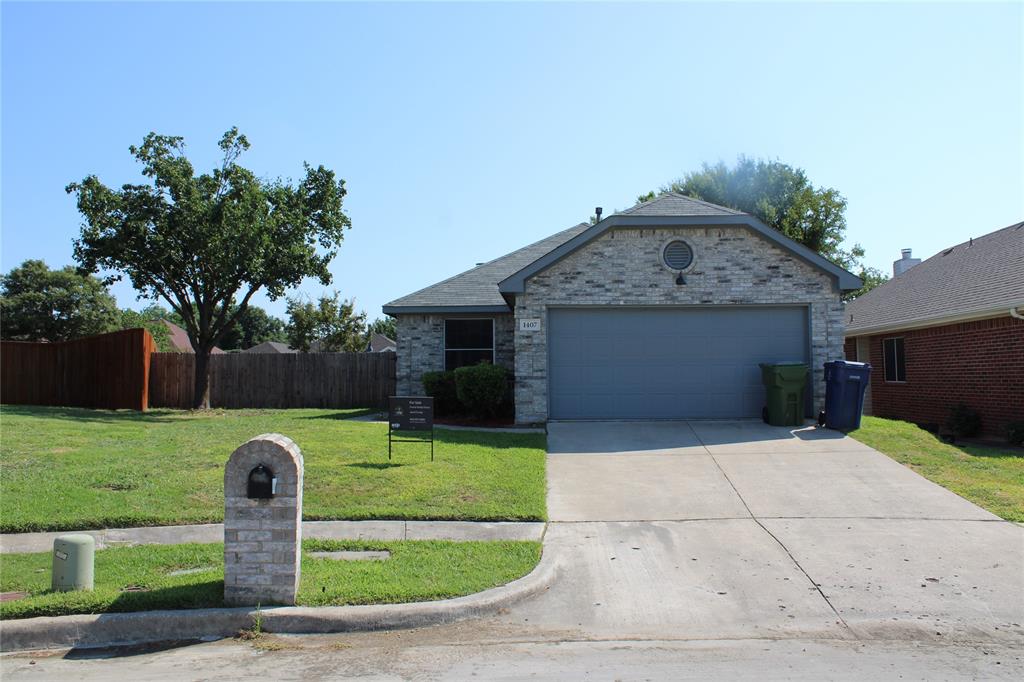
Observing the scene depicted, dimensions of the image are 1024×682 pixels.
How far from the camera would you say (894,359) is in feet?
61.3

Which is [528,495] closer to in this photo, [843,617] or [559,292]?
[843,617]

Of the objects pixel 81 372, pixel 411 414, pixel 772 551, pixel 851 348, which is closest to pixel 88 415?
pixel 81 372

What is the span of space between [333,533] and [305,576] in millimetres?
1471

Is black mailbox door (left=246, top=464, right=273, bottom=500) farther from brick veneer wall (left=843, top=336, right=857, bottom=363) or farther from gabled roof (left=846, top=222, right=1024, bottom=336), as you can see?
brick veneer wall (left=843, top=336, right=857, bottom=363)

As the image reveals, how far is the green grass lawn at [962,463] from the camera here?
8.78m

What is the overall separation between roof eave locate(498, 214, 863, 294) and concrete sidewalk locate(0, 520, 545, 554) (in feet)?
23.3

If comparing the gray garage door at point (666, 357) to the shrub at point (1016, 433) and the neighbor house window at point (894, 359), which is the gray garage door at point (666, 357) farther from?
the neighbor house window at point (894, 359)

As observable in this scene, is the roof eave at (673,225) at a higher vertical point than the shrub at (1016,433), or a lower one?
higher

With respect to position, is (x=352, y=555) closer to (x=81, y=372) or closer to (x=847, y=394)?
(x=847, y=394)

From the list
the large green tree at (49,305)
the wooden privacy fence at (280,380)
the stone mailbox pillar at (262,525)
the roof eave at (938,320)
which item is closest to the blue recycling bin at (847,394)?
the roof eave at (938,320)

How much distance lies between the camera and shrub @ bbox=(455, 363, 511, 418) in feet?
48.5

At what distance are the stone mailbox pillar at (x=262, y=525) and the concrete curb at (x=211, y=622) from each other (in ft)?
0.51

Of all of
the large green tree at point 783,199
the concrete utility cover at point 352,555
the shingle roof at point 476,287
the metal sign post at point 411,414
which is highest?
the large green tree at point 783,199

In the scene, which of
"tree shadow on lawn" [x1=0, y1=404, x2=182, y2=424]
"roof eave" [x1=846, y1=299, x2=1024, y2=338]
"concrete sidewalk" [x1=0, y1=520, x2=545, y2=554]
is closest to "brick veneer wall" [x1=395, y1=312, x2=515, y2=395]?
"tree shadow on lawn" [x1=0, y1=404, x2=182, y2=424]
